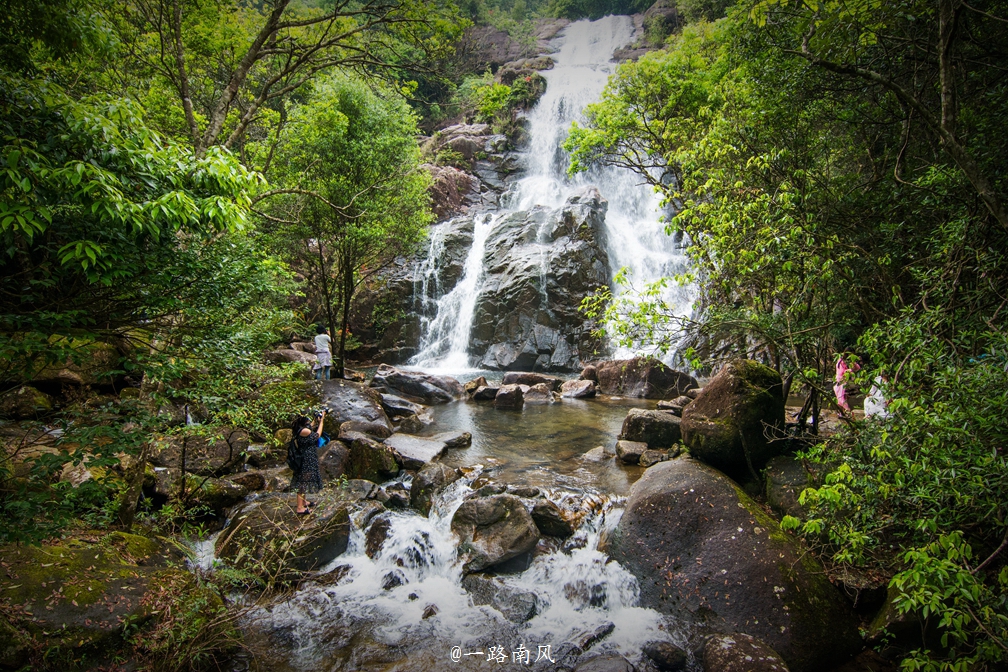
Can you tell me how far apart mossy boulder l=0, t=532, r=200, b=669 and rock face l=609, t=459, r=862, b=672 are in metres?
5.41

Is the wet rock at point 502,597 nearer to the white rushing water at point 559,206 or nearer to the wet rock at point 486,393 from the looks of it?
the wet rock at point 486,393

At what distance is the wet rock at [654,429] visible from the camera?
33.9ft

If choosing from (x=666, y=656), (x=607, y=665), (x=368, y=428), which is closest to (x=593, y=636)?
(x=607, y=665)

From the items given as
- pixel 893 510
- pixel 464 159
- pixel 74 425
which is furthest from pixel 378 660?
pixel 464 159

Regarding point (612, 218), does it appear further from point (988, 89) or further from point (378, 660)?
point (378, 660)

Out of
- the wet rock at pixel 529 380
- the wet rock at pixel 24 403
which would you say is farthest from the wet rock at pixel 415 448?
the wet rock at pixel 529 380

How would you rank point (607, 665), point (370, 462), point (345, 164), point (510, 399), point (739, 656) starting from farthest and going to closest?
1. point (510, 399)
2. point (345, 164)
3. point (370, 462)
4. point (607, 665)
5. point (739, 656)

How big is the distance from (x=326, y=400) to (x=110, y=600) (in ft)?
26.0

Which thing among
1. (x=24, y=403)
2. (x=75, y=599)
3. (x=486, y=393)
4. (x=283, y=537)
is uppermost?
(x=24, y=403)

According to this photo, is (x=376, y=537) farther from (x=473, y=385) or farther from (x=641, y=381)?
(x=641, y=381)

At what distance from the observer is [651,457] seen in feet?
31.6

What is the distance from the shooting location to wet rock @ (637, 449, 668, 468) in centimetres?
950

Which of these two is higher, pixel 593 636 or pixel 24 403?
pixel 24 403

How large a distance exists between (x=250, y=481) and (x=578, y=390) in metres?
12.5
